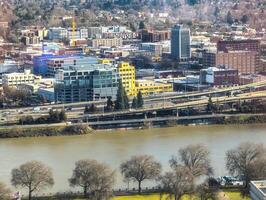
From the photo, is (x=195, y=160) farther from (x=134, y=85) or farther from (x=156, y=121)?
(x=134, y=85)


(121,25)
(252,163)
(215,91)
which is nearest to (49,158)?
(252,163)

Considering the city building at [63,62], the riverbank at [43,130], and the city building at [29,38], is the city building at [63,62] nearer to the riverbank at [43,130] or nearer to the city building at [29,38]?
the riverbank at [43,130]

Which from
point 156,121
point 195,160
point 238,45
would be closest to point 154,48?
point 238,45

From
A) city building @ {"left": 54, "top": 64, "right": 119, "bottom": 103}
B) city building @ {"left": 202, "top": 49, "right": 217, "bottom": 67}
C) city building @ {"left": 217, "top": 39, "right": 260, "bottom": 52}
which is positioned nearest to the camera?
city building @ {"left": 54, "top": 64, "right": 119, "bottom": 103}

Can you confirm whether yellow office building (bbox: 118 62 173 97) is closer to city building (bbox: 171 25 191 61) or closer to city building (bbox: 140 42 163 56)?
city building (bbox: 171 25 191 61)

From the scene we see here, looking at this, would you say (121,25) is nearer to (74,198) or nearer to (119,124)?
(119,124)

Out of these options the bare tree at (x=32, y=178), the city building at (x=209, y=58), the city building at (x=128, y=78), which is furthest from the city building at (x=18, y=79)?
the bare tree at (x=32, y=178)

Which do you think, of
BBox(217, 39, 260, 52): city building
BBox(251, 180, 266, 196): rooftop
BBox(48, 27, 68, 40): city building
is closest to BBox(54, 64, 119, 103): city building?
Result: BBox(217, 39, 260, 52): city building
